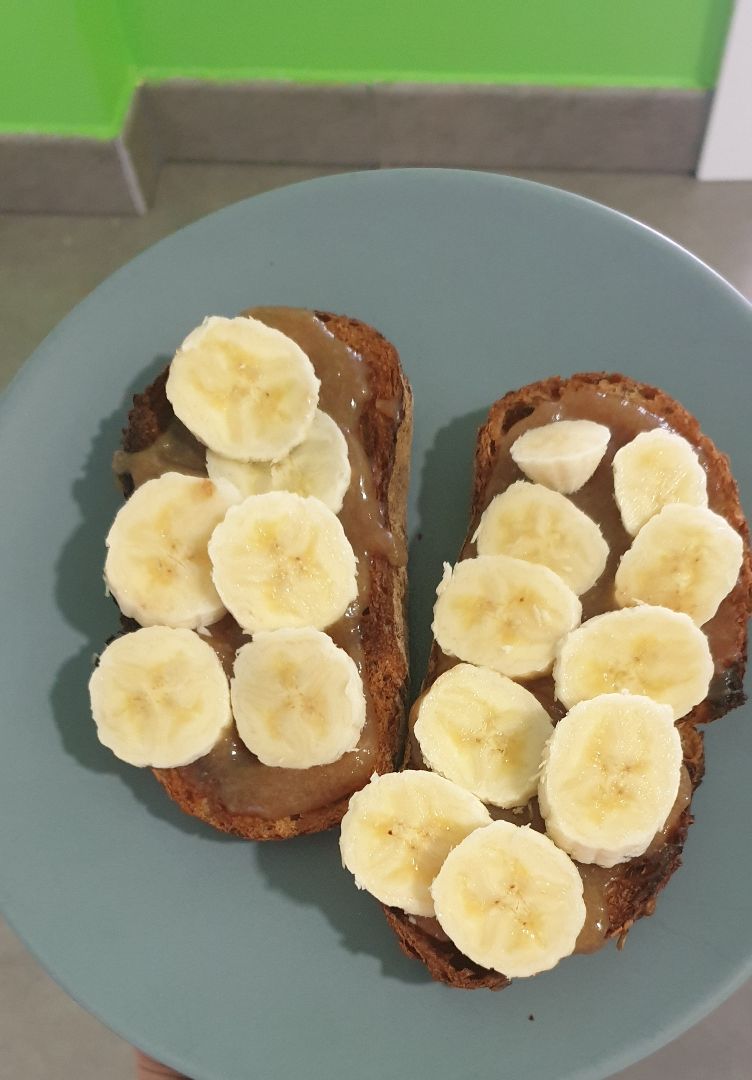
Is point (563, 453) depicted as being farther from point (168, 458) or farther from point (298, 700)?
point (168, 458)

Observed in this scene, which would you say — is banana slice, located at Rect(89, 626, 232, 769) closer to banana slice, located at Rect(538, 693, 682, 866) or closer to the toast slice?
the toast slice

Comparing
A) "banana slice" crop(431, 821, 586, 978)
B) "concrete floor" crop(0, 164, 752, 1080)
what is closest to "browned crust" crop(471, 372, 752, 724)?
"banana slice" crop(431, 821, 586, 978)

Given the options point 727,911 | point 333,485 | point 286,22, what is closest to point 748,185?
point 286,22

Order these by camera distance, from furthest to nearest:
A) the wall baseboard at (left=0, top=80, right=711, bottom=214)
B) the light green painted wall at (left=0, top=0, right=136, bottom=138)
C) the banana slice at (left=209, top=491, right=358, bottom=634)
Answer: the wall baseboard at (left=0, top=80, right=711, bottom=214) < the light green painted wall at (left=0, top=0, right=136, bottom=138) < the banana slice at (left=209, top=491, right=358, bottom=634)

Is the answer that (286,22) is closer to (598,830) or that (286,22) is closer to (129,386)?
(129,386)

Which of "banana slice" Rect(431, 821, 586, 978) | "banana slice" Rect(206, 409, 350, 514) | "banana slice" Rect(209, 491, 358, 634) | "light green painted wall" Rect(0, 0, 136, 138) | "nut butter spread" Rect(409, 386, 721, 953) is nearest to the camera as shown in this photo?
"banana slice" Rect(431, 821, 586, 978)

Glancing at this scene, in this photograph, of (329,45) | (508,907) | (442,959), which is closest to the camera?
(508,907)

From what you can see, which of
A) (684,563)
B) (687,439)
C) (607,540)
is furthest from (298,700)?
(687,439)
